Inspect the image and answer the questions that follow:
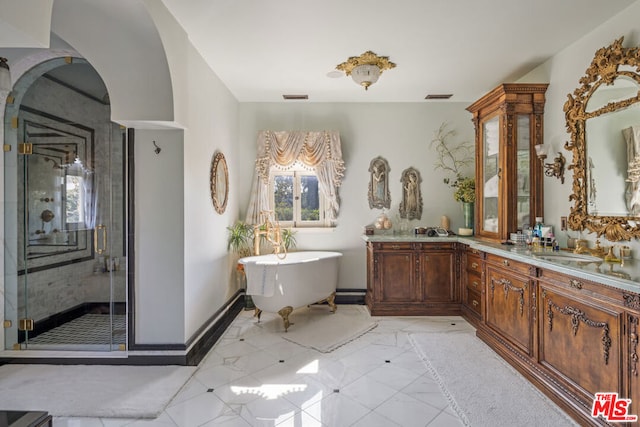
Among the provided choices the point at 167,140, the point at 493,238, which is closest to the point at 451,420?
the point at 493,238

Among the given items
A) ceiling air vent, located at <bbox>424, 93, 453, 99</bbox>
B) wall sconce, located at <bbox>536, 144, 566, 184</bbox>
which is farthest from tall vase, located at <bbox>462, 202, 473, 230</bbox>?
ceiling air vent, located at <bbox>424, 93, 453, 99</bbox>

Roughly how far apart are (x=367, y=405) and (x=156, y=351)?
1789 mm

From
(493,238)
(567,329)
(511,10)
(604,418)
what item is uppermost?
(511,10)

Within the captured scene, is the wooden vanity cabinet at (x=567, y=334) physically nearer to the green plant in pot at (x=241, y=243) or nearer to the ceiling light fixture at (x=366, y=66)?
the ceiling light fixture at (x=366, y=66)

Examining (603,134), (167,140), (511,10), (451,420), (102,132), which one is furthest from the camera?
(102,132)

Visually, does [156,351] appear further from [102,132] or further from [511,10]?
[511,10]

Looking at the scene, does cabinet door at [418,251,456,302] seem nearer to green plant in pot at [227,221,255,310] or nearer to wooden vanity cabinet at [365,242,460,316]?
wooden vanity cabinet at [365,242,460,316]

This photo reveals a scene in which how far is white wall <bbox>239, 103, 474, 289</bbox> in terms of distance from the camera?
14.8 feet

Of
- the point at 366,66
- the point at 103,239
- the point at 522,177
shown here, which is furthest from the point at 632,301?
the point at 103,239

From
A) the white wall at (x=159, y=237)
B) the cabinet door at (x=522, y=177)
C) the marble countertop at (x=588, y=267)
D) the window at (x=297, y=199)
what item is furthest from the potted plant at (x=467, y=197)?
the white wall at (x=159, y=237)

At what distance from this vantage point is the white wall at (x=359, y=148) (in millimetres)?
4500

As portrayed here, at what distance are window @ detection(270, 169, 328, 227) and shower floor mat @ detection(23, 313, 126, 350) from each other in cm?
229

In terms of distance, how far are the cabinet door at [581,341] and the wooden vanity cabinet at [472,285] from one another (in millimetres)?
1089

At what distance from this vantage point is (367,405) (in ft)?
7.10
